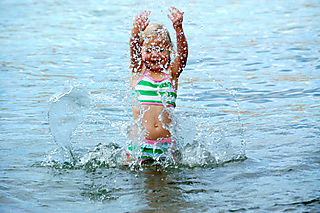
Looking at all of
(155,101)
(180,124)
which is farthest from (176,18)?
(180,124)

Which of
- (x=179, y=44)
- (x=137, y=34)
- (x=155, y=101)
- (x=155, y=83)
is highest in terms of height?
(x=137, y=34)

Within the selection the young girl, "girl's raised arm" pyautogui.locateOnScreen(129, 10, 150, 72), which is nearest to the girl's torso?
the young girl

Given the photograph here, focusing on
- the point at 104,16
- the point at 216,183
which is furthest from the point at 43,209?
the point at 104,16

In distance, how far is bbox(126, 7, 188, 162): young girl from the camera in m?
4.93

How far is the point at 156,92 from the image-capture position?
4.96 m

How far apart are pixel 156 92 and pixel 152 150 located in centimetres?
53

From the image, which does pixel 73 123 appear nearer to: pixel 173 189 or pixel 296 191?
pixel 173 189

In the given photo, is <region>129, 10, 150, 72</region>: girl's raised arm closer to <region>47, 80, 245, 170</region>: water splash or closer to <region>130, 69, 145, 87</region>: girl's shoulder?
<region>130, 69, 145, 87</region>: girl's shoulder

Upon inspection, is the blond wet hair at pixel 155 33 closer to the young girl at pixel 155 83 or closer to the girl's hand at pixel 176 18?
the young girl at pixel 155 83

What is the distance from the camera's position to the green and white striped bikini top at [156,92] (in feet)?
16.2

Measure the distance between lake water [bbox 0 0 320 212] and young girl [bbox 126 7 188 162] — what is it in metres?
0.15

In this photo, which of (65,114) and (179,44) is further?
(65,114)

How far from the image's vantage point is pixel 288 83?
797cm

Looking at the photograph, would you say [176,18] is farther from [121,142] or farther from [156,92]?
[121,142]
